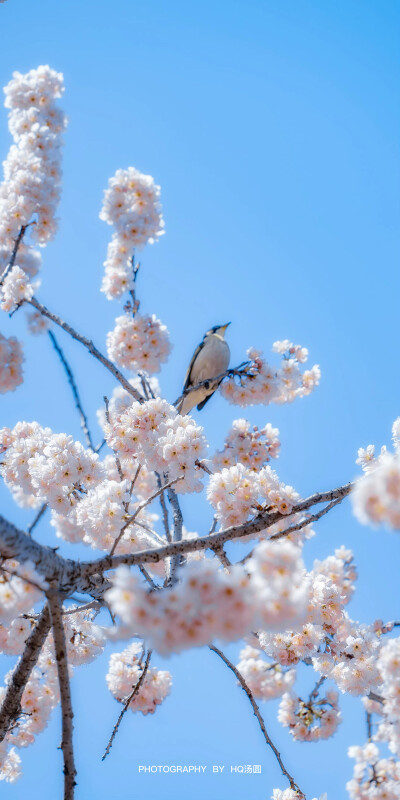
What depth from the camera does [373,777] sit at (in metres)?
3.52

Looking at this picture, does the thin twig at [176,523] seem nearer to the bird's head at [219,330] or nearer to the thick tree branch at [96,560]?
the thick tree branch at [96,560]

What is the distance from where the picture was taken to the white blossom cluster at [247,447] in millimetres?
3691

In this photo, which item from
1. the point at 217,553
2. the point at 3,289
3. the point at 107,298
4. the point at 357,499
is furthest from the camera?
the point at 107,298

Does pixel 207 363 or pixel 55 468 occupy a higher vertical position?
pixel 207 363

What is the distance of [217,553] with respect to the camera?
2602mm

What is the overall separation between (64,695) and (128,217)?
3187 mm

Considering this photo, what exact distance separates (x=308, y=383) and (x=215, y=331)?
193 cm

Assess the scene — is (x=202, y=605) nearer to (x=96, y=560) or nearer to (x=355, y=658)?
(x=96, y=560)

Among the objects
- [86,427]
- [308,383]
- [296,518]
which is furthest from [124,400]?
[308,383]

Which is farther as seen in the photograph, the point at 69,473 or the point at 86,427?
the point at 86,427

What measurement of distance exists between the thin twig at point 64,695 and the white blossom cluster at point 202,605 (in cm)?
61

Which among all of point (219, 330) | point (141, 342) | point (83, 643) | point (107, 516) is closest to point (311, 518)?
point (107, 516)

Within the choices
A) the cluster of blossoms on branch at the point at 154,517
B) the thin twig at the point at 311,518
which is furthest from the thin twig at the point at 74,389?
the thin twig at the point at 311,518

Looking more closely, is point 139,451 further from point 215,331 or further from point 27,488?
point 215,331
